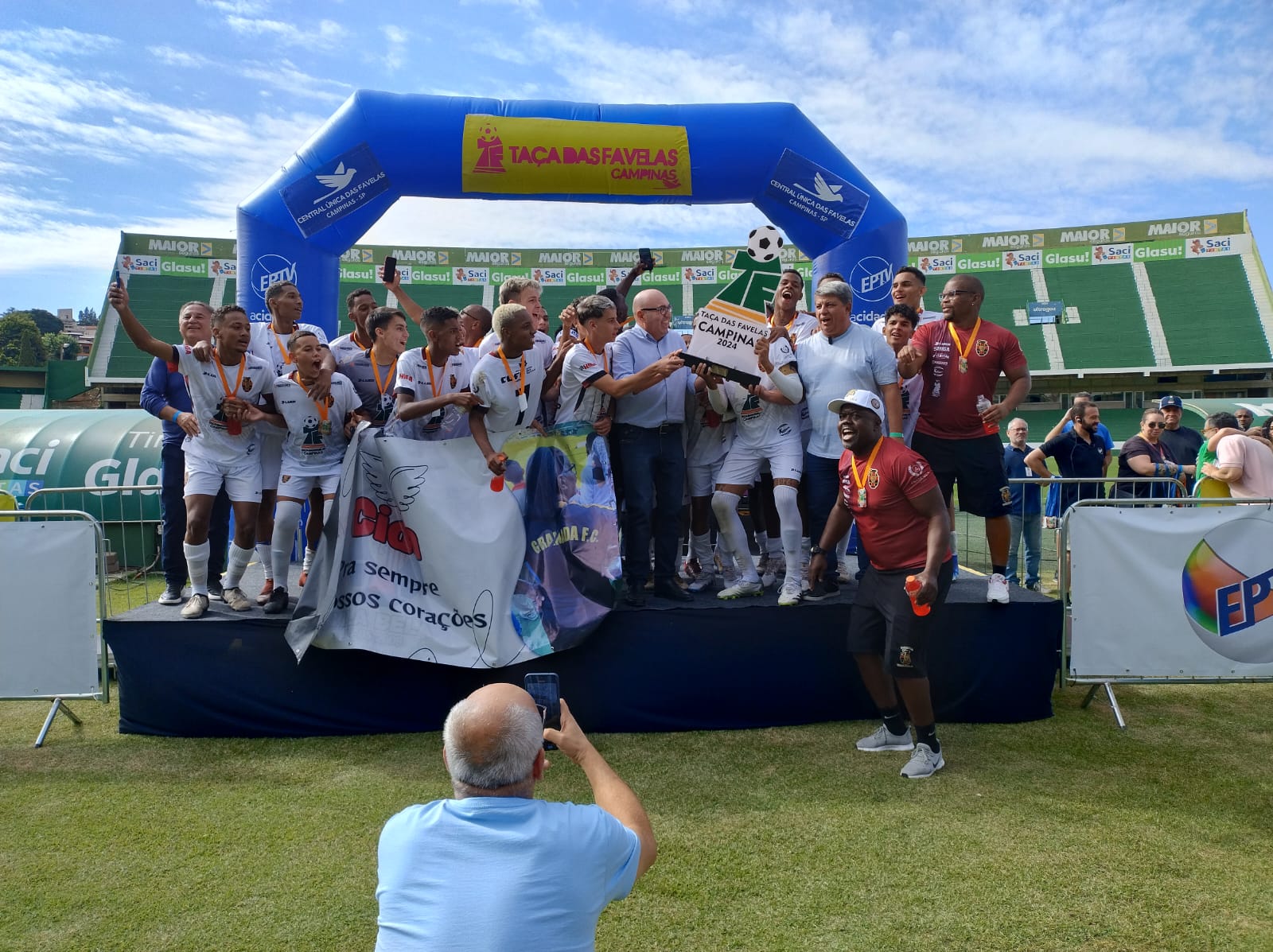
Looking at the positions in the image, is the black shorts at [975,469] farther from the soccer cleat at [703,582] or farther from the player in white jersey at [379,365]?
the player in white jersey at [379,365]

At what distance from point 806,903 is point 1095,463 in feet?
22.3

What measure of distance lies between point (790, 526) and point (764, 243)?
1657 millimetres

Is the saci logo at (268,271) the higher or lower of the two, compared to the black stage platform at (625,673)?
higher

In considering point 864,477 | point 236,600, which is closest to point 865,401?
point 864,477

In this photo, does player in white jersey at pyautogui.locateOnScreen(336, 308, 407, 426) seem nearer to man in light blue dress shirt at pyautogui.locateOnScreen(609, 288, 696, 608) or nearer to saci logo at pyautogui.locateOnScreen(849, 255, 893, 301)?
man in light blue dress shirt at pyautogui.locateOnScreen(609, 288, 696, 608)

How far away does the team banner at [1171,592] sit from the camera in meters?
5.01

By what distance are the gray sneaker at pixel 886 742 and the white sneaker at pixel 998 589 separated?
36.3 inches

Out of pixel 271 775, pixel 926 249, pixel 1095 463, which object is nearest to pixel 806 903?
pixel 271 775

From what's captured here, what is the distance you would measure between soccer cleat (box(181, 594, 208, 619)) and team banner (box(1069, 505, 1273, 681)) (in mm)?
5003

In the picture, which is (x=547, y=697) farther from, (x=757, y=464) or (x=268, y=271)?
(x=268, y=271)

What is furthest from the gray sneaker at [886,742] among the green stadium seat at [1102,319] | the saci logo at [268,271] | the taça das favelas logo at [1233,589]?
the green stadium seat at [1102,319]

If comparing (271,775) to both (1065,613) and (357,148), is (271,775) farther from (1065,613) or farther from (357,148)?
(357,148)

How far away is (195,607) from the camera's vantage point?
4.89m

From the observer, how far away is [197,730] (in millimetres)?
4867
